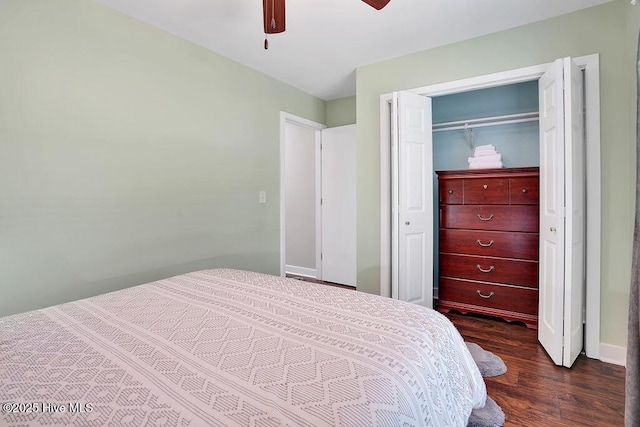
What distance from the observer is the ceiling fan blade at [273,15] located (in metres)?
1.58

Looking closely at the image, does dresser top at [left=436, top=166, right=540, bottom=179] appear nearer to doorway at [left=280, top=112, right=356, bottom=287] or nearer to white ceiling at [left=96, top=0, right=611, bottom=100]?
white ceiling at [left=96, top=0, right=611, bottom=100]

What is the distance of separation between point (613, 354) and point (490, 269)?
3.25 feet

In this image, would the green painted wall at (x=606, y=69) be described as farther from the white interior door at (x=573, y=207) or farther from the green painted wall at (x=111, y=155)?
the green painted wall at (x=111, y=155)

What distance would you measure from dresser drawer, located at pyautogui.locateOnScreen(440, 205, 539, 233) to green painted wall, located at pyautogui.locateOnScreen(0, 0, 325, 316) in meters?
1.97

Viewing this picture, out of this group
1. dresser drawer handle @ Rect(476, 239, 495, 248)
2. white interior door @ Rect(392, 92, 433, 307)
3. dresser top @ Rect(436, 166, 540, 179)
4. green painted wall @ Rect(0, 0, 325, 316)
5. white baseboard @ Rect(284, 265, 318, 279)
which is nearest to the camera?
green painted wall @ Rect(0, 0, 325, 316)

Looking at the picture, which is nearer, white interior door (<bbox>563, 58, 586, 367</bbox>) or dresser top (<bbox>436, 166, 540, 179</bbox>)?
white interior door (<bbox>563, 58, 586, 367</bbox>)

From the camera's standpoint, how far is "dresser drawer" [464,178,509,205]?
2.85 metres

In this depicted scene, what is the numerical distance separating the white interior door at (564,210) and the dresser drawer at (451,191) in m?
0.84

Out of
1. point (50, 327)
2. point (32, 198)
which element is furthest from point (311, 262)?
point (50, 327)

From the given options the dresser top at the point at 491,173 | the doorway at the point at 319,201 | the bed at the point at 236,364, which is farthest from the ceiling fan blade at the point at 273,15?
the dresser top at the point at 491,173

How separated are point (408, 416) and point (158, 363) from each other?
660 millimetres

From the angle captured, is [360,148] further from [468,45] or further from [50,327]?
[50,327]

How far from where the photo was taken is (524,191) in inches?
108

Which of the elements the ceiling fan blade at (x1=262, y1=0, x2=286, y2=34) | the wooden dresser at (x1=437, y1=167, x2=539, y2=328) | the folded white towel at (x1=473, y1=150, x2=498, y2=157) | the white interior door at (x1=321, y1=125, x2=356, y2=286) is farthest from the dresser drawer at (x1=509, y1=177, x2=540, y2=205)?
the ceiling fan blade at (x1=262, y1=0, x2=286, y2=34)
